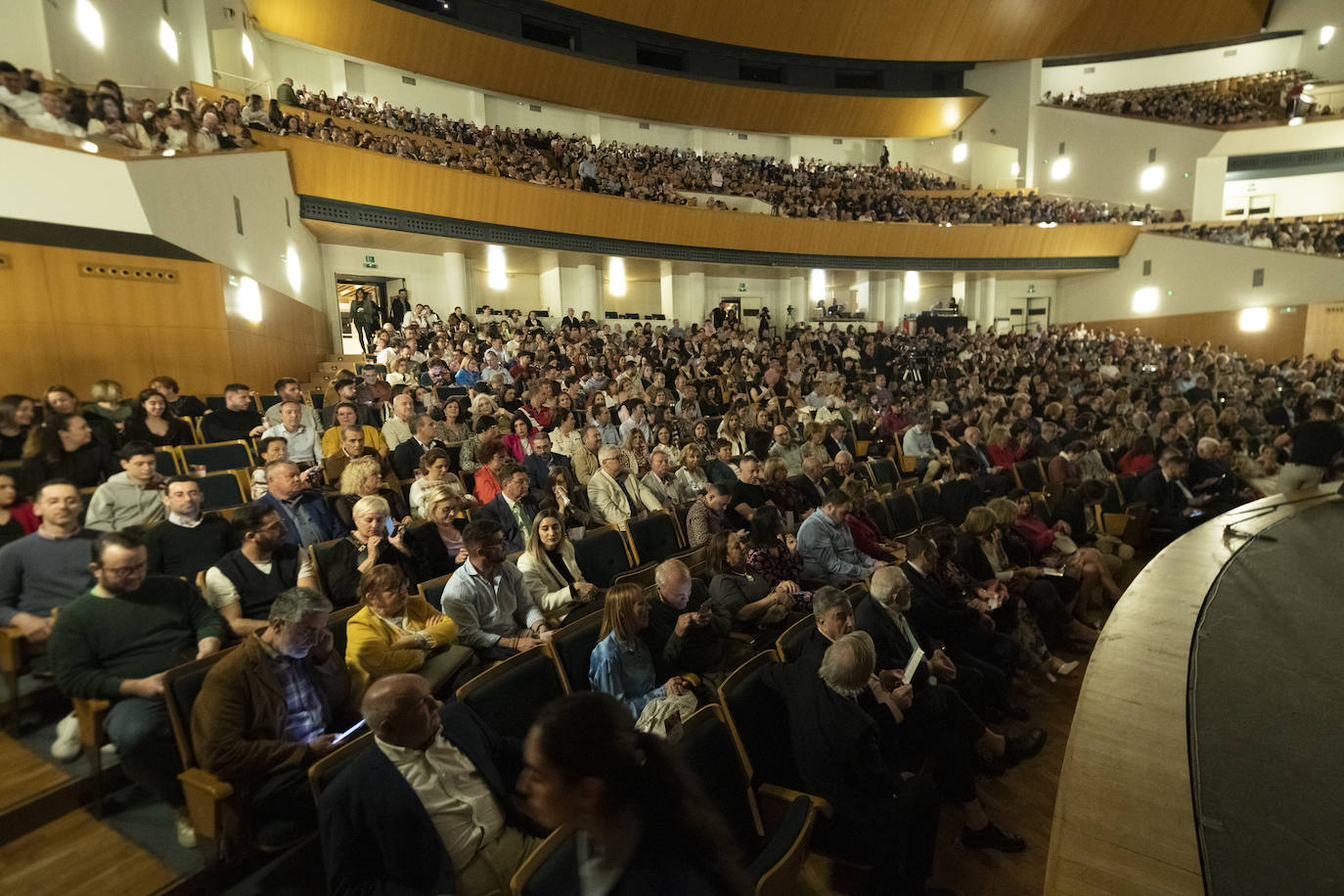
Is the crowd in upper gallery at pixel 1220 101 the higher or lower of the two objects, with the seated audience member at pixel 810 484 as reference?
higher

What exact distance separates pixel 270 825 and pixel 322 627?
0.54 meters

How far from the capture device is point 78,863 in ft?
6.18

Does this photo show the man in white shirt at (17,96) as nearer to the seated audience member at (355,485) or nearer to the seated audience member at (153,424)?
the seated audience member at (153,424)

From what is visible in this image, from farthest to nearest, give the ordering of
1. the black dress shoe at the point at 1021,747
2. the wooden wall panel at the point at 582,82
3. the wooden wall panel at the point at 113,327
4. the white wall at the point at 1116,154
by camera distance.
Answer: the white wall at the point at 1116,154 → the wooden wall panel at the point at 582,82 → the wooden wall panel at the point at 113,327 → the black dress shoe at the point at 1021,747

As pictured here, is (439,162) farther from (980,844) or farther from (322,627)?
(980,844)

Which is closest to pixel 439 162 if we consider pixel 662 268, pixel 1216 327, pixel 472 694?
pixel 662 268

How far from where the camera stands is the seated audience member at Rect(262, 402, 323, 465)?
176 inches

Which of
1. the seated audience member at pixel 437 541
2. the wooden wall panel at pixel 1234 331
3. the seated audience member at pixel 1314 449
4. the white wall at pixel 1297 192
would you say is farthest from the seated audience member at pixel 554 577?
the white wall at pixel 1297 192

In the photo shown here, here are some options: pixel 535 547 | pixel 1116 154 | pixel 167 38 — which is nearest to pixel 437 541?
pixel 535 547

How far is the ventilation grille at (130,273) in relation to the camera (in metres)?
5.46

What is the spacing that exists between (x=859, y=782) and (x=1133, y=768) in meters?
0.69

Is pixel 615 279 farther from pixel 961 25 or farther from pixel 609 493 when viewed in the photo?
pixel 609 493

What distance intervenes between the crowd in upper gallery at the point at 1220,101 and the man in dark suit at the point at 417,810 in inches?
912

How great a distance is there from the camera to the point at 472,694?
1.98m
